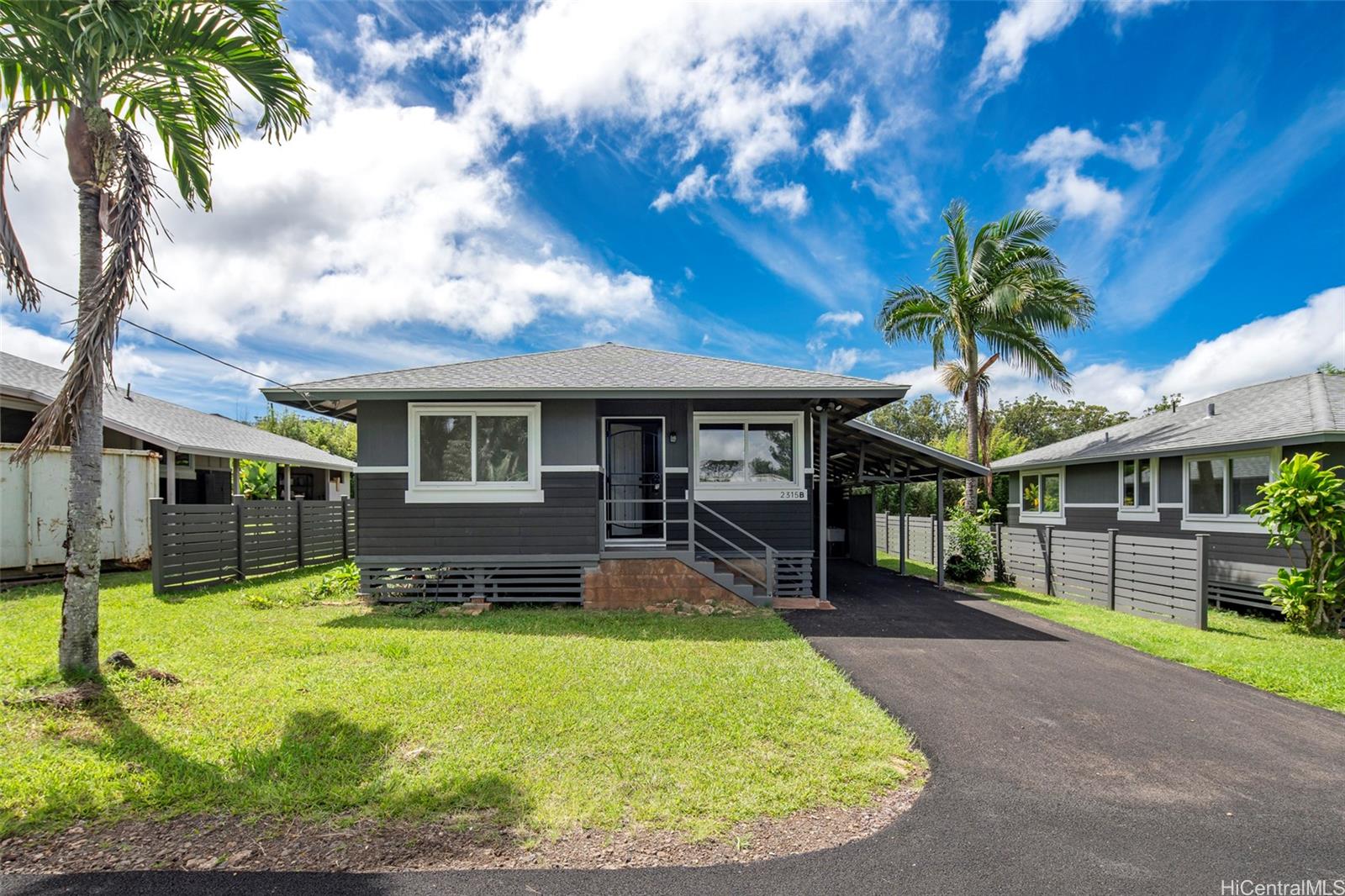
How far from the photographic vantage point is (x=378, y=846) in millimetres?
2795

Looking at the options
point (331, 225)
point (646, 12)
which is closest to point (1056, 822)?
point (646, 12)

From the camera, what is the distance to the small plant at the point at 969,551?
13055mm

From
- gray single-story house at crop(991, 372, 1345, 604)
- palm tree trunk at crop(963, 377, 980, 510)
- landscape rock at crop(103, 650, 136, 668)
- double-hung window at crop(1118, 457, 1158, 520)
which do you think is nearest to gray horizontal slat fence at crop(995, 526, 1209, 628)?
gray single-story house at crop(991, 372, 1345, 604)

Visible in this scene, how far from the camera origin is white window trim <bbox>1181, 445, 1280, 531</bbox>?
9.70 meters

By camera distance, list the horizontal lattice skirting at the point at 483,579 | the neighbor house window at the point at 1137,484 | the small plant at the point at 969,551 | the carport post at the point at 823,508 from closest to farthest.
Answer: the horizontal lattice skirting at the point at 483,579 → the carport post at the point at 823,508 → the neighbor house window at the point at 1137,484 → the small plant at the point at 969,551

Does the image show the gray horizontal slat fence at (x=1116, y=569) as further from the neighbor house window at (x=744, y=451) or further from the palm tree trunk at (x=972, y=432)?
the neighbor house window at (x=744, y=451)

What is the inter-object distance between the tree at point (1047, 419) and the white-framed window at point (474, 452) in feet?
137

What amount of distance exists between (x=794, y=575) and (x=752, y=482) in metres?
1.65

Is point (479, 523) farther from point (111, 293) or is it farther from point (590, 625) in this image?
point (111, 293)

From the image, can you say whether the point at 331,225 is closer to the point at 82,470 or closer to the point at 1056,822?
the point at 82,470

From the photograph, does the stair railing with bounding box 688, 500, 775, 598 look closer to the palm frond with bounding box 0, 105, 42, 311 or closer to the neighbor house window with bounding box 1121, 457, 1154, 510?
the palm frond with bounding box 0, 105, 42, 311

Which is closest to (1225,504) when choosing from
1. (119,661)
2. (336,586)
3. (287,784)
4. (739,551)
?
(739,551)

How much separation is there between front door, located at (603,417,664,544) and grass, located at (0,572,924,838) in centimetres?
379

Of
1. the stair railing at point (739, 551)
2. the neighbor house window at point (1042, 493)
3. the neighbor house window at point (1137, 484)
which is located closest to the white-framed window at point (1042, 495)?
the neighbor house window at point (1042, 493)
